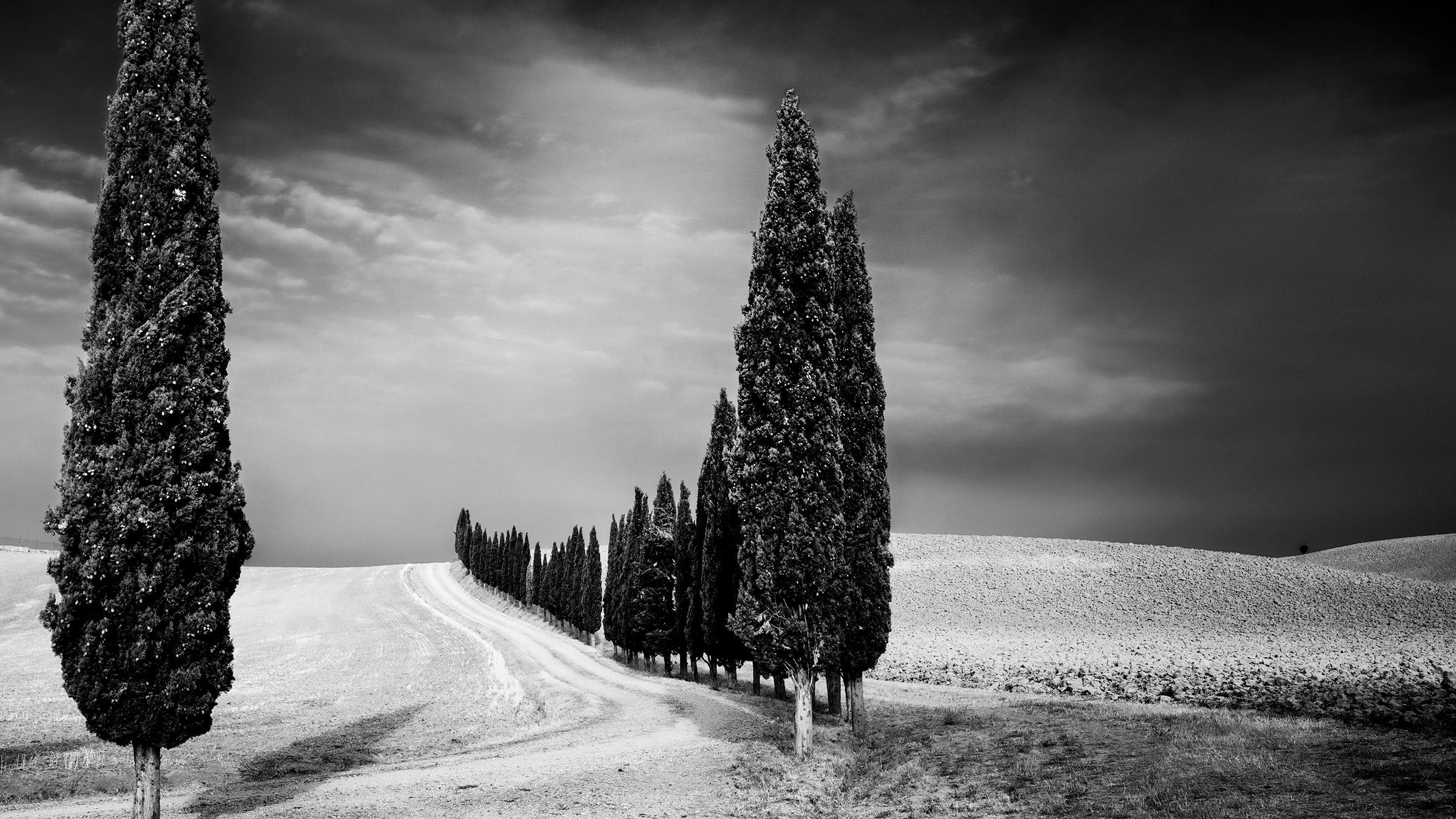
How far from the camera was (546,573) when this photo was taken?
89.6m

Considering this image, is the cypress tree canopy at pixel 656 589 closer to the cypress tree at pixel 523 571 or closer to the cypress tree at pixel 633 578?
the cypress tree at pixel 633 578

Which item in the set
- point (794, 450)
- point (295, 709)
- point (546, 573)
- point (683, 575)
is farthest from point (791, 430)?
point (546, 573)

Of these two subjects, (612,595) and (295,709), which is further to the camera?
(612,595)

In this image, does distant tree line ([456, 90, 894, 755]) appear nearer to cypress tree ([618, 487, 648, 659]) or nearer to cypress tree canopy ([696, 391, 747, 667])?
cypress tree canopy ([696, 391, 747, 667])

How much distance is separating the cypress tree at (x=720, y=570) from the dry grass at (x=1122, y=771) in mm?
14182

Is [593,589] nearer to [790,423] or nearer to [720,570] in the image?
[720,570]

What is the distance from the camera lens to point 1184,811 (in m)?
12.0

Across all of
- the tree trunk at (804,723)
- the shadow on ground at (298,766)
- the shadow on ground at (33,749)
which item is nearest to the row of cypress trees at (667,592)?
the shadow on ground at (298,766)

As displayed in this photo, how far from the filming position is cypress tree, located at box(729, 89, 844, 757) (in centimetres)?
2000

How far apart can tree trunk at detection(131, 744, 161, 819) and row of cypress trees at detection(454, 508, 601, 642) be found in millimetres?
56996

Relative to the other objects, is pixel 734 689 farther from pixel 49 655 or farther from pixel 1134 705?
pixel 49 655

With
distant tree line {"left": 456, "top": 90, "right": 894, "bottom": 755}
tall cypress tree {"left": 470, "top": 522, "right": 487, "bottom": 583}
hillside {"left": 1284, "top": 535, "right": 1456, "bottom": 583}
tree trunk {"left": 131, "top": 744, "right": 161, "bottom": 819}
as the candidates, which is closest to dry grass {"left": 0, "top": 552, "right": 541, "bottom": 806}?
tree trunk {"left": 131, "top": 744, "right": 161, "bottom": 819}

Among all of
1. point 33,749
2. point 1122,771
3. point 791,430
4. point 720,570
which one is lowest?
point 33,749

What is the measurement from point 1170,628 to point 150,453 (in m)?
72.5
